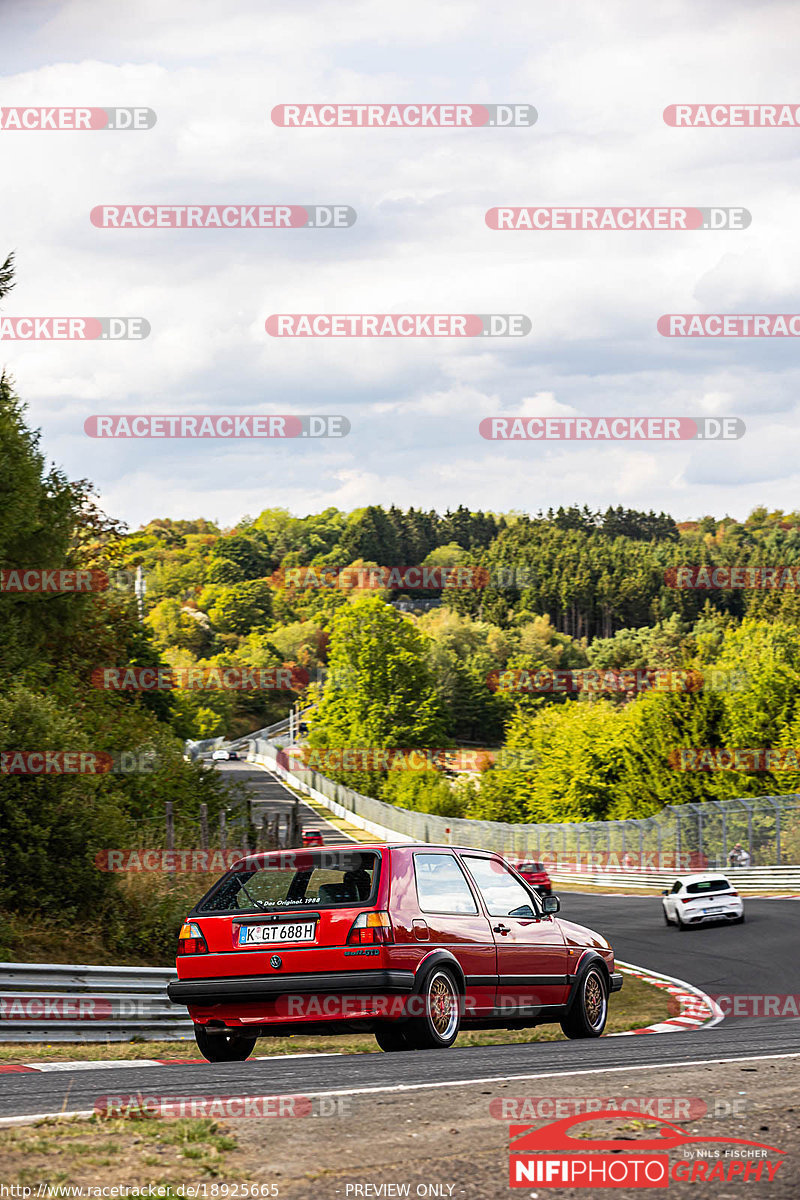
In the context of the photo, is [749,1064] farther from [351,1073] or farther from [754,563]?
[754,563]

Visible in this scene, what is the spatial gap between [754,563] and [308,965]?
497ft

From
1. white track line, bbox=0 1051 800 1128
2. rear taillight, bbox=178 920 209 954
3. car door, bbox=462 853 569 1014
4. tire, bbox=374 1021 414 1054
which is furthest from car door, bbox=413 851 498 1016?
white track line, bbox=0 1051 800 1128

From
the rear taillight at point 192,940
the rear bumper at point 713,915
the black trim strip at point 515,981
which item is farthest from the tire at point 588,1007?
the rear bumper at point 713,915

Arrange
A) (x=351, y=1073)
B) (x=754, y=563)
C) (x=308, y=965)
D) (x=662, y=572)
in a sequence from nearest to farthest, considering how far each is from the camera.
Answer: (x=351, y=1073) < (x=308, y=965) < (x=754, y=563) < (x=662, y=572)

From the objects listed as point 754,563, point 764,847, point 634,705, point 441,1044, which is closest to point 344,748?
point 634,705

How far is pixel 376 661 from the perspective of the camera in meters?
96.8

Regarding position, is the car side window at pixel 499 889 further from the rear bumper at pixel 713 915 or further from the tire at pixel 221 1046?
the rear bumper at pixel 713 915

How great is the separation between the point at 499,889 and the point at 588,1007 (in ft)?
4.86

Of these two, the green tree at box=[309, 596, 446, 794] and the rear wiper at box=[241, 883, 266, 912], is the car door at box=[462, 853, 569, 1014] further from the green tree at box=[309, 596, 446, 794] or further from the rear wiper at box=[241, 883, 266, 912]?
the green tree at box=[309, 596, 446, 794]

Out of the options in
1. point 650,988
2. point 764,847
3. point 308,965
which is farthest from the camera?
point 764,847

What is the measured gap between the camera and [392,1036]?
9.02 m

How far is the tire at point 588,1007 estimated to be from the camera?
1054 centimetres

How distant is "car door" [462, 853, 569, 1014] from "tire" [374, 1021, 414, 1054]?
1.00 metres

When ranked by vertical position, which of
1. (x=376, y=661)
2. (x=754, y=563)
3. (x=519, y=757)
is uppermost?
(x=754, y=563)
